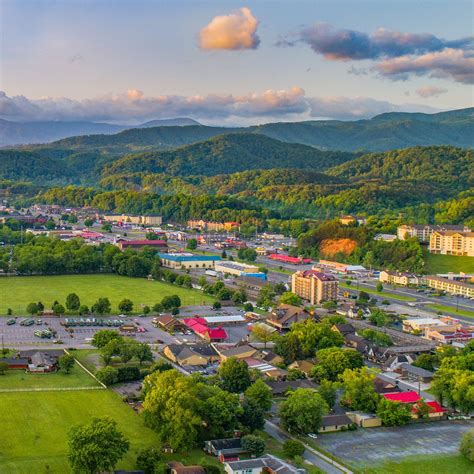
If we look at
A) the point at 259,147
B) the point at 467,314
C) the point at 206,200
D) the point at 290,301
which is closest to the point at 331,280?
the point at 290,301

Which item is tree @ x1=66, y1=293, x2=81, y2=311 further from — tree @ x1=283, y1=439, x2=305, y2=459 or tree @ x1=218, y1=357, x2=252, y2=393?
tree @ x1=283, y1=439, x2=305, y2=459

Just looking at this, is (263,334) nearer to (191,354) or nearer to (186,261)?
(191,354)

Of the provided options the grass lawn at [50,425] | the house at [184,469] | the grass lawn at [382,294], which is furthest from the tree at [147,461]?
the grass lawn at [382,294]

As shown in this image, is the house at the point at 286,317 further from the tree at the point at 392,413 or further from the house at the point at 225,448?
the house at the point at 225,448

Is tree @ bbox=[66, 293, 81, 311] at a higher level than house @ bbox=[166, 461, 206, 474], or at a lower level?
higher

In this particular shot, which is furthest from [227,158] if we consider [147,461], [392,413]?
[147,461]

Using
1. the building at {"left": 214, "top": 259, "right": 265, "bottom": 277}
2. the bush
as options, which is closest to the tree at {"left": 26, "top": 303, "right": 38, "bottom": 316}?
the bush

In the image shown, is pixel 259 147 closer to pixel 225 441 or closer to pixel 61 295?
pixel 61 295
